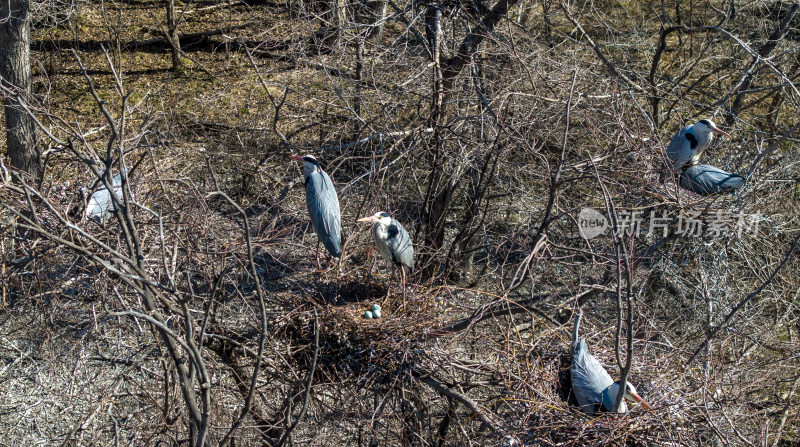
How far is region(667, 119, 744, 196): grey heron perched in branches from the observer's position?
204 inches

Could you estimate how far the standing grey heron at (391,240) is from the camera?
4535 millimetres

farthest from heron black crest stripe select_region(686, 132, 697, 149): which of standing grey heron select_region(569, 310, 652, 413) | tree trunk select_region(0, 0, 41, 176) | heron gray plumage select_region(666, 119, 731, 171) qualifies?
tree trunk select_region(0, 0, 41, 176)

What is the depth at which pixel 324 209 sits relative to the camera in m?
4.78

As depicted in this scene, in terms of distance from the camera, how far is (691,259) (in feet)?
16.6

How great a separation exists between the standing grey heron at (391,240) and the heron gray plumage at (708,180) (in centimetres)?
236

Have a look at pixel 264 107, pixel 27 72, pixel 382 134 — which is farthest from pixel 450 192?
pixel 27 72

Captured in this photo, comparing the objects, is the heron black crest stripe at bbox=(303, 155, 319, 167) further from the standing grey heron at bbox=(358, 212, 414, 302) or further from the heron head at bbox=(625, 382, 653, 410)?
the heron head at bbox=(625, 382, 653, 410)

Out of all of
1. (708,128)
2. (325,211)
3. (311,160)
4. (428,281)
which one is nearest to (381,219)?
(325,211)

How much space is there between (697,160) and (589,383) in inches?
112

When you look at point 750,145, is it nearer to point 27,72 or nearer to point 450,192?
point 450,192

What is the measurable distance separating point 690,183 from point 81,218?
14.6 feet

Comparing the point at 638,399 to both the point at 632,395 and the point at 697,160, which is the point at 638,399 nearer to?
the point at 632,395

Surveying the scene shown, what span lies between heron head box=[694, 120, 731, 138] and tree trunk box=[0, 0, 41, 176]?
6.07m

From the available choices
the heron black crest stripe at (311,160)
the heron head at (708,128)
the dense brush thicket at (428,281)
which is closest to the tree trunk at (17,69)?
the dense brush thicket at (428,281)
